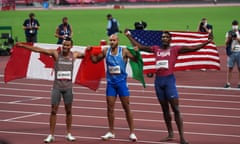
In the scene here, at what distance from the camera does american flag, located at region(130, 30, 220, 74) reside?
70.1 feet

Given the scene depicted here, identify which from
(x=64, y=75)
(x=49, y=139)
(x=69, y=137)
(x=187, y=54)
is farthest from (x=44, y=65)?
(x=187, y=54)

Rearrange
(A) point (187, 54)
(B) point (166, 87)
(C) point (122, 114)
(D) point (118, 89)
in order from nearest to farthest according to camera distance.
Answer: (B) point (166, 87)
(D) point (118, 89)
(C) point (122, 114)
(A) point (187, 54)

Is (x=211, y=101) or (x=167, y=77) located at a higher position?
(x=167, y=77)

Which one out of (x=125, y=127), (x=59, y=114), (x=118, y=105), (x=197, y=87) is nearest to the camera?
(x=125, y=127)

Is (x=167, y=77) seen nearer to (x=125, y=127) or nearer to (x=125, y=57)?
(x=125, y=57)

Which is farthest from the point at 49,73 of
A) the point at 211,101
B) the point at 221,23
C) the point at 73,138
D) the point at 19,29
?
the point at 221,23

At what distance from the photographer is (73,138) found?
13.5m

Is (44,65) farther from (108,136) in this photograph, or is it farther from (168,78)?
(168,78)

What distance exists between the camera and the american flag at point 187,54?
21.4 metres

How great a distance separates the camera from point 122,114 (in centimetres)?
1673

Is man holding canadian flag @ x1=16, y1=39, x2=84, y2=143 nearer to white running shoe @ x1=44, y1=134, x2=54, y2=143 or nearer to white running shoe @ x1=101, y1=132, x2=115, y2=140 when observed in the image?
white running shoe @ x1=44, y1=134, x2=54, y2=143

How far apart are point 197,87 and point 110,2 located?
217 feet

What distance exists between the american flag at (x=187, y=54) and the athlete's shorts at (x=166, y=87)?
8.11m

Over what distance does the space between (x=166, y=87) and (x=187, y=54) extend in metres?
8.71
